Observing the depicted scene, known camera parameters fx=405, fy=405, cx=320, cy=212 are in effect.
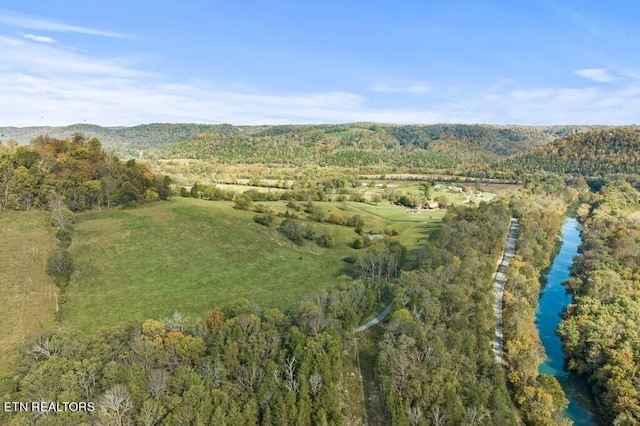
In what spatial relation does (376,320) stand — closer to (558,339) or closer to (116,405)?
(558,339)

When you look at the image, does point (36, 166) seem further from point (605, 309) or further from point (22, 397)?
point (605, 309)

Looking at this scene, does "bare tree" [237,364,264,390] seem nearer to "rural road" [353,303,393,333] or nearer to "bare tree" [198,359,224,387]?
"bare tree" [198,359,224,387]

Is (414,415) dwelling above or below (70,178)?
below

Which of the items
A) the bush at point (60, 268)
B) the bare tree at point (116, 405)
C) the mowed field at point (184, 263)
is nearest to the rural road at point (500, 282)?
the mowed field at point (184, 263)

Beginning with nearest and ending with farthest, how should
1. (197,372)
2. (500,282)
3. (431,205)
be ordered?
1. (197,372)
2. (500,282)
3. (431,205)

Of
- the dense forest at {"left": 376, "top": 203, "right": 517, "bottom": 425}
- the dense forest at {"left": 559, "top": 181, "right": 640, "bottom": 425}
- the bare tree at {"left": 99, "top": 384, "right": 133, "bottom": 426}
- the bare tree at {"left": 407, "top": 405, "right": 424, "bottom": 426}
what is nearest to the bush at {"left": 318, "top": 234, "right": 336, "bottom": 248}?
the dense forest at {"left": 376, "top": 203, "right": 517, "bottom": 425}

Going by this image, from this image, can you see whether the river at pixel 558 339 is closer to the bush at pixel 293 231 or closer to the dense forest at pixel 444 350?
the dense forest at pixel 444 350

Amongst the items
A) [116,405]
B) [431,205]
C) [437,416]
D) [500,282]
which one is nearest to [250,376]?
[116,405]
